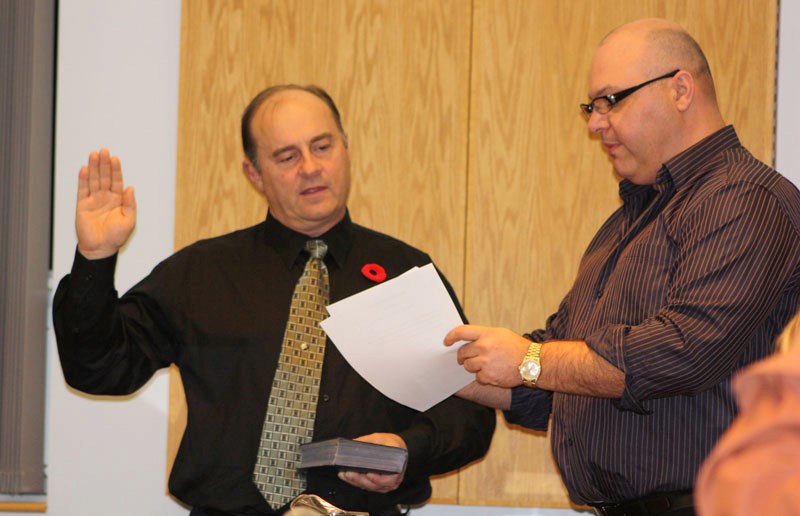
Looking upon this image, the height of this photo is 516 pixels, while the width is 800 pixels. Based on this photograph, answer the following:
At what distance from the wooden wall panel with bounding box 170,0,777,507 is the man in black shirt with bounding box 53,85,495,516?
1.52 ft

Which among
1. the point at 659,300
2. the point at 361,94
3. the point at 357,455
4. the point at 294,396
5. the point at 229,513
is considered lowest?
the point at 229,513

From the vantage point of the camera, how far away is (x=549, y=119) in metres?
3.14

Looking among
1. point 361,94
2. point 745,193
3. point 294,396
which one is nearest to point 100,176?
point 294,396

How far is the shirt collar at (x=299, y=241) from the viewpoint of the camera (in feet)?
8.37

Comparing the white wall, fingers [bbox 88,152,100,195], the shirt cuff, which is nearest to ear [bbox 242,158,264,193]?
fingers [bbox 88,152,100,195]

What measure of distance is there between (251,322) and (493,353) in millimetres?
696

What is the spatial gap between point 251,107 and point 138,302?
2.03ft

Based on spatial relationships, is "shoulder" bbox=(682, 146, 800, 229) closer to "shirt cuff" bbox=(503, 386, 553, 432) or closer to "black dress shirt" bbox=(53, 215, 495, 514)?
"shirt cuff" bbox=(503, 386, 553, 432)

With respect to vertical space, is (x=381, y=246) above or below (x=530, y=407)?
above

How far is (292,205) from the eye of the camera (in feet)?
8.31

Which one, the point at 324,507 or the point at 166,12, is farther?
the point at 166,12

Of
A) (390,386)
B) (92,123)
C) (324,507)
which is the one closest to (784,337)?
(324,507)

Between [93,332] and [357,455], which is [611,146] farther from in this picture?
[93,332]

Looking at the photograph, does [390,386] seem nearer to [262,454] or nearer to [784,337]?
[262,454]
